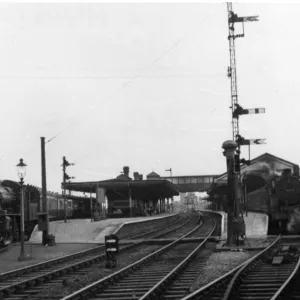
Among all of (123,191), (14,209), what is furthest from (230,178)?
(123,191)

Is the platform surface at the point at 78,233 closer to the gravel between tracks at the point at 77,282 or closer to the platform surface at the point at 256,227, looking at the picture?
the platform surface at the point at 256,227

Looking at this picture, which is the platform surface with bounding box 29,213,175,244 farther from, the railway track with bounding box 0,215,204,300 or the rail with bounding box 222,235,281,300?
the rail with bounding box 222,235,281,300

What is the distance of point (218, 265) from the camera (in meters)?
12.8

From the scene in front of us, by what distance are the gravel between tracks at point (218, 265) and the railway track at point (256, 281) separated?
0.39 m

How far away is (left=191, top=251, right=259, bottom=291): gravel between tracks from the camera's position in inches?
411

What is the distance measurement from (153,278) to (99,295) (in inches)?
86.7

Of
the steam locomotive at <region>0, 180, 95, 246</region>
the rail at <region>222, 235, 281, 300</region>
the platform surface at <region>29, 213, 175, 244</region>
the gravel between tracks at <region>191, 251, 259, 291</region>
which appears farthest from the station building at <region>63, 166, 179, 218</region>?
the rail at <region>222, 235, 281, 300</region>

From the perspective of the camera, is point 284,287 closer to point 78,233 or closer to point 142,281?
point 142,281

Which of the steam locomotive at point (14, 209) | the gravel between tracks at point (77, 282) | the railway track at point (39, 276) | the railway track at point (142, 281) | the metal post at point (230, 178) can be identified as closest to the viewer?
the railway track at point (142, 281)

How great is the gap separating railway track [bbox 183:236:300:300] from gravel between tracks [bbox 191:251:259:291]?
0.39 metres

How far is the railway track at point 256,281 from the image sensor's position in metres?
8.84

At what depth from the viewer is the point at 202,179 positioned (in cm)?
Answer: 8769

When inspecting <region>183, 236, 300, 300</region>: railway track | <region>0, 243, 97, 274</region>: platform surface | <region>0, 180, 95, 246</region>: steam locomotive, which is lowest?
<region>0, 243, 97, 274</region>: platform surface

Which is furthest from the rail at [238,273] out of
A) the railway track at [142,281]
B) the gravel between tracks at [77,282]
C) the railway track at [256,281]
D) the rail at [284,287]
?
the gravel between tracks at [77,282]
